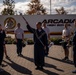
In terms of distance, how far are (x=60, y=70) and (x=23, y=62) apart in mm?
2633

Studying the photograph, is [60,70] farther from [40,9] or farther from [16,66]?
[40,9]

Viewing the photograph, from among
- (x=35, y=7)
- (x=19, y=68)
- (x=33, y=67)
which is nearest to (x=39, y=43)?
(x=33, y=67)

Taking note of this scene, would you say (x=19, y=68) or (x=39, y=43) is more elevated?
(x=39, y=43)

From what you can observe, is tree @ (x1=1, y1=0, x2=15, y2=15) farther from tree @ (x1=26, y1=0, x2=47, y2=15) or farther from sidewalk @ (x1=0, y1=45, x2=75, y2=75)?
sidewalk @ (x1=0, y1=45, x2=75, y2=75)

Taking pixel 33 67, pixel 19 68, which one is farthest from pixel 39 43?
pixel 19 68

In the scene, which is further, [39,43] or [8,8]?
[8,8]

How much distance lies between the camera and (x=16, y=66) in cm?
1206

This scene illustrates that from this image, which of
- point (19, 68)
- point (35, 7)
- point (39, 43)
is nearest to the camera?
point (39, 43)

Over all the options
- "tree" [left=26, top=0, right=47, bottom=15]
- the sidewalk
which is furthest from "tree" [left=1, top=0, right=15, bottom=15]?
the sidewalk

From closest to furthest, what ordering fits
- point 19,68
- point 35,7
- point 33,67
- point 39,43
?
1. point 39,43
2. point 19,68
3. point 33,67
4. point 35,7

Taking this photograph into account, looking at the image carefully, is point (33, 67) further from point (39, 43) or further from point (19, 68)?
point (39, 43)

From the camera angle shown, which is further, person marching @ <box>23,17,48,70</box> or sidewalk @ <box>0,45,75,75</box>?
person marching @ <box>23,17,48,70</box>

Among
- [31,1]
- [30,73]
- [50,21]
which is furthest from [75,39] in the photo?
[31,1]

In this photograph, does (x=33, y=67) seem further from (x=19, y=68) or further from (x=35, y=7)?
(x=35, y=7)
